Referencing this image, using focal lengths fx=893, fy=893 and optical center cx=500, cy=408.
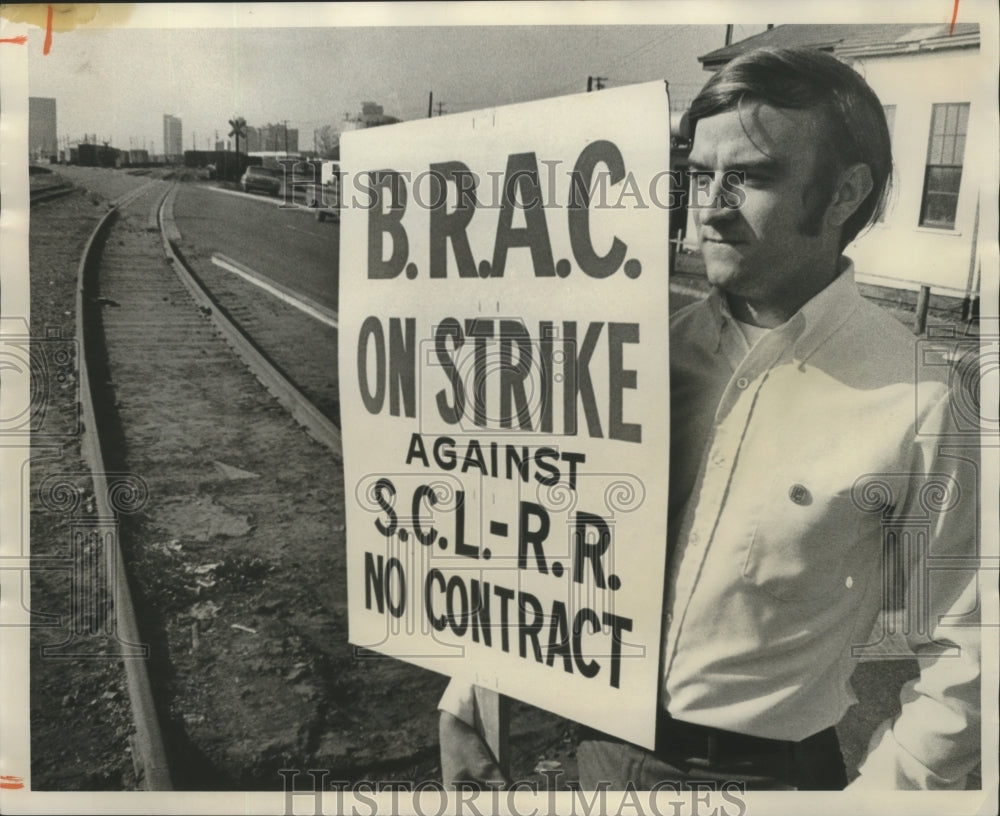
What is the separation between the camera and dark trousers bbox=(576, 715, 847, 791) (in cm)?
218

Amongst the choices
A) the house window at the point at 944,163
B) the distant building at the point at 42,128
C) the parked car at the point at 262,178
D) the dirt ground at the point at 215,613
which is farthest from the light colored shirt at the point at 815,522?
the distant building at the point at 42,128

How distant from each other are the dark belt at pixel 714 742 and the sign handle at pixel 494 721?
421 mm

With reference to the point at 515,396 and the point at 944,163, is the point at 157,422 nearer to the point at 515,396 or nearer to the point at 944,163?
the point at 515,396

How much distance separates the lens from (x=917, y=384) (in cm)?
211

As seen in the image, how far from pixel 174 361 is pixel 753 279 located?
61.3 inches

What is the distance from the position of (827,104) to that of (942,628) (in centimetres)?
128

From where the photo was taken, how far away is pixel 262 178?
7.87 feet

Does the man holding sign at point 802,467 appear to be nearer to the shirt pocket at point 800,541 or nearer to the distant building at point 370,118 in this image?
the shirt pocket at point 800,541

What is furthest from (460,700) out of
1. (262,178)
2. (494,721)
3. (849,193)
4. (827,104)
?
(827,104)

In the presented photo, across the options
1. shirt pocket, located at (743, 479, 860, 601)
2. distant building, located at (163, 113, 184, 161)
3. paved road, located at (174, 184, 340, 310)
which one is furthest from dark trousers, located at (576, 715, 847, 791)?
distant building, located at (163, 113, 184, 161)

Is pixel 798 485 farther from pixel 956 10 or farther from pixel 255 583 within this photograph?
pixel 255 583

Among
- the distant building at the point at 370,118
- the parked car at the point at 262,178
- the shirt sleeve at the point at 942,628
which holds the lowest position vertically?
the shirt sleeve at the point at 942,628

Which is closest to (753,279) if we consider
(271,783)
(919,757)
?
(919,757)

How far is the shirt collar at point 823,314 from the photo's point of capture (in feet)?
6.88
